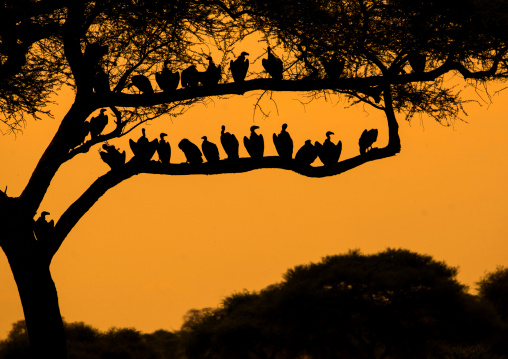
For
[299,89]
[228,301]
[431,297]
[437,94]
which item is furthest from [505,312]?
[299,89]

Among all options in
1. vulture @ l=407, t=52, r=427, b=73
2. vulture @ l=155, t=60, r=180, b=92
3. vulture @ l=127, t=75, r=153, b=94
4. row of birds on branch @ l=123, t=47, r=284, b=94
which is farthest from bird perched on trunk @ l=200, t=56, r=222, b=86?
vulture @ l=407, t=52, r=427, b=73

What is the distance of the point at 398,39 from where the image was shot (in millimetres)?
13188

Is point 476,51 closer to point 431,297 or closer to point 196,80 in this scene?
point 196,80

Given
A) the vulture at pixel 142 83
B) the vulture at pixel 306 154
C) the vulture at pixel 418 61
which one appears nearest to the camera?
the vulture at pixel 306 154

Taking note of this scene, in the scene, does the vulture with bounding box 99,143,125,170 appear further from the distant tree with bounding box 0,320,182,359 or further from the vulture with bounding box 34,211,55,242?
the distant tree with bounding box 0,320,182,359

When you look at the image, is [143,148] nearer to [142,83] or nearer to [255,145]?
[142,83]

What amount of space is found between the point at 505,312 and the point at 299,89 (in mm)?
38698

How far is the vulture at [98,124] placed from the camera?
41.1ft

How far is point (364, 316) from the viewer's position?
3844cm

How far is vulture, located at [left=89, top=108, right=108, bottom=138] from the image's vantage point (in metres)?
12.5

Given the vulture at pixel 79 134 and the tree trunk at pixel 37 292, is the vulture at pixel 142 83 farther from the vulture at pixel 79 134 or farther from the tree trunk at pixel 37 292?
the tree trunk at pixel 37 292

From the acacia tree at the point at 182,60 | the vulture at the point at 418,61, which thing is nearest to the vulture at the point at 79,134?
the acacia tree at the point at 182,60

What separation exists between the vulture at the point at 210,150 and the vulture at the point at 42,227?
2.56 metres

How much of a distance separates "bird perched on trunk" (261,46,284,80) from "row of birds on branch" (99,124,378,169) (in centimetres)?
92
